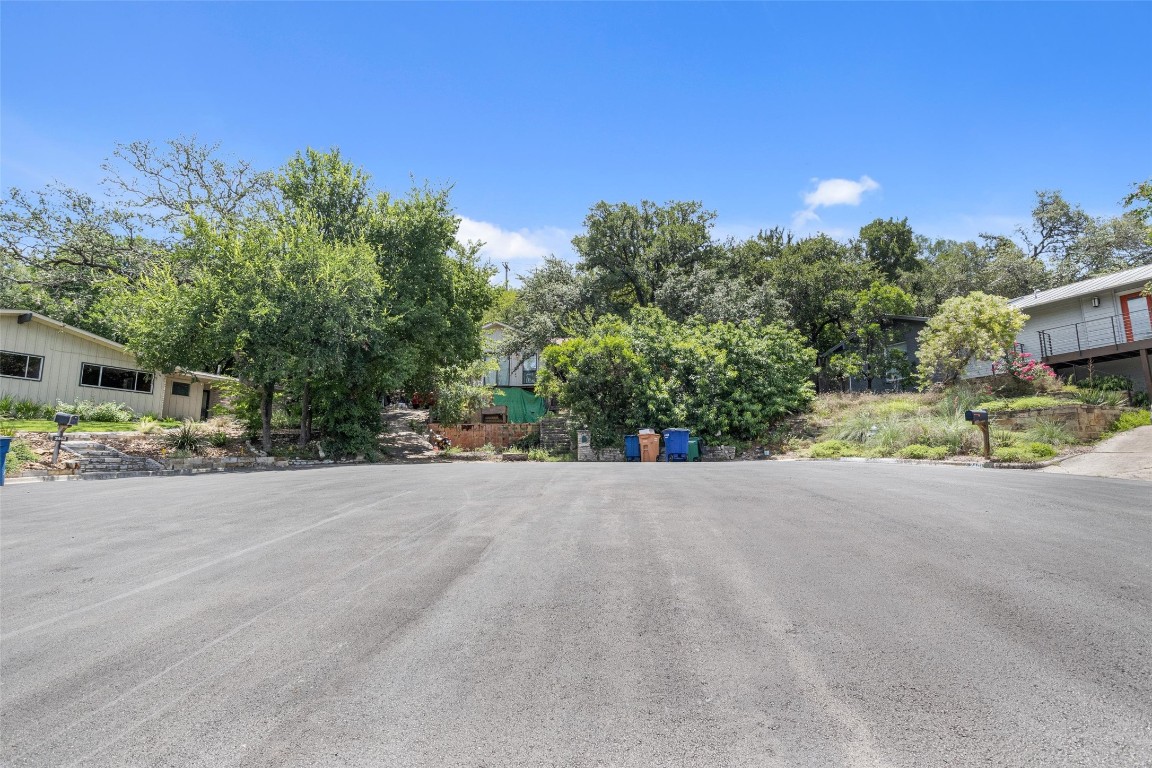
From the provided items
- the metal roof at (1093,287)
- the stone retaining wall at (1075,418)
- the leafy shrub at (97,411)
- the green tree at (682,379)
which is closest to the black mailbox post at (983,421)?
the stone retaining wall at (1075,418)

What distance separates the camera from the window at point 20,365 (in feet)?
67.9

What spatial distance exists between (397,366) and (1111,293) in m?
24.1

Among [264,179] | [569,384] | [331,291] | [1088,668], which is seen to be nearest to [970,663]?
[1088,668]

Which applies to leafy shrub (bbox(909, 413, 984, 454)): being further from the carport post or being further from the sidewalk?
the carport post

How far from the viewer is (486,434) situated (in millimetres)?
25281

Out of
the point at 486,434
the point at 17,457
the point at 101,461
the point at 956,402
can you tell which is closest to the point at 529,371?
the point at 486,434

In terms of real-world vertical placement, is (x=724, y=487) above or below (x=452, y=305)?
below

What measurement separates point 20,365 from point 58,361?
43.7 inches

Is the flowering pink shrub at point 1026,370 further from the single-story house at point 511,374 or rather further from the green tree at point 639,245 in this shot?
the single-story house at point 511,374

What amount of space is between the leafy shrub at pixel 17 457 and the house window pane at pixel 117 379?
10.4 m

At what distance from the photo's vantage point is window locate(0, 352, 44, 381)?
67.9 ft

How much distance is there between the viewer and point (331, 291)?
681 inches

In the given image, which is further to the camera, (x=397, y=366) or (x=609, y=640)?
(x=397, y=366)

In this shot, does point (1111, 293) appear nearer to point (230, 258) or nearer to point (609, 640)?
point (609, 640)
